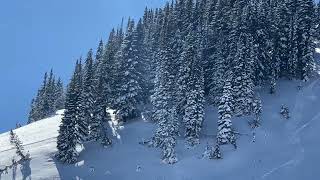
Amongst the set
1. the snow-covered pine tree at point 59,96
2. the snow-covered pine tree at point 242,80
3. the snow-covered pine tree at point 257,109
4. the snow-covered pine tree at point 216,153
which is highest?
the snow-covered pine tree at point 59,96

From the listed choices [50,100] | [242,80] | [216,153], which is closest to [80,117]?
[216,153]

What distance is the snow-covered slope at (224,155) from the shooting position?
72.6 metres

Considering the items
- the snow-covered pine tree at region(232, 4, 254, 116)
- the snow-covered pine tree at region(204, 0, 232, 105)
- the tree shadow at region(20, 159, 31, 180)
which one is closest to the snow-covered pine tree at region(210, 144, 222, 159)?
the snow-covered pine tree at region(232, 4, 254, 116)

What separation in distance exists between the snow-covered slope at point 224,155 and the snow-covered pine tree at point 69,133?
4.50 ft

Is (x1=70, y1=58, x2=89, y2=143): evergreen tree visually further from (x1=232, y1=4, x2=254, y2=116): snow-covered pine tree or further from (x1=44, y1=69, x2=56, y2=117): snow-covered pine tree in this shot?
(x1=44, y1=69, x2=56, y2=117): snow-covered pine tree

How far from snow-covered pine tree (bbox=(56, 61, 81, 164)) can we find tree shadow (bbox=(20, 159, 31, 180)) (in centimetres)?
431

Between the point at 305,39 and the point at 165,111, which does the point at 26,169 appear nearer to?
the point at 165,111

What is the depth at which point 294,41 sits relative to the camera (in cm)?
9688

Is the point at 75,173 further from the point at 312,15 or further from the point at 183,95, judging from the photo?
the point at 312,15

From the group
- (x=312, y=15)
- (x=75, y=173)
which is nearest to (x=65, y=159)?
(x=75, y=173)

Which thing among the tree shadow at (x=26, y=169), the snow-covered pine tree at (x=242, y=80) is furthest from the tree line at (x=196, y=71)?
the tree shadow at (x=26, y=169)

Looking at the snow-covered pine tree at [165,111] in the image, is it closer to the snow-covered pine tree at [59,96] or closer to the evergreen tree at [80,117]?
the evergreen tree at [80,117]

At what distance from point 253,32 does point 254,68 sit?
736 cm

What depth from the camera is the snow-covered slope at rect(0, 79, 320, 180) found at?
72.6 metres
